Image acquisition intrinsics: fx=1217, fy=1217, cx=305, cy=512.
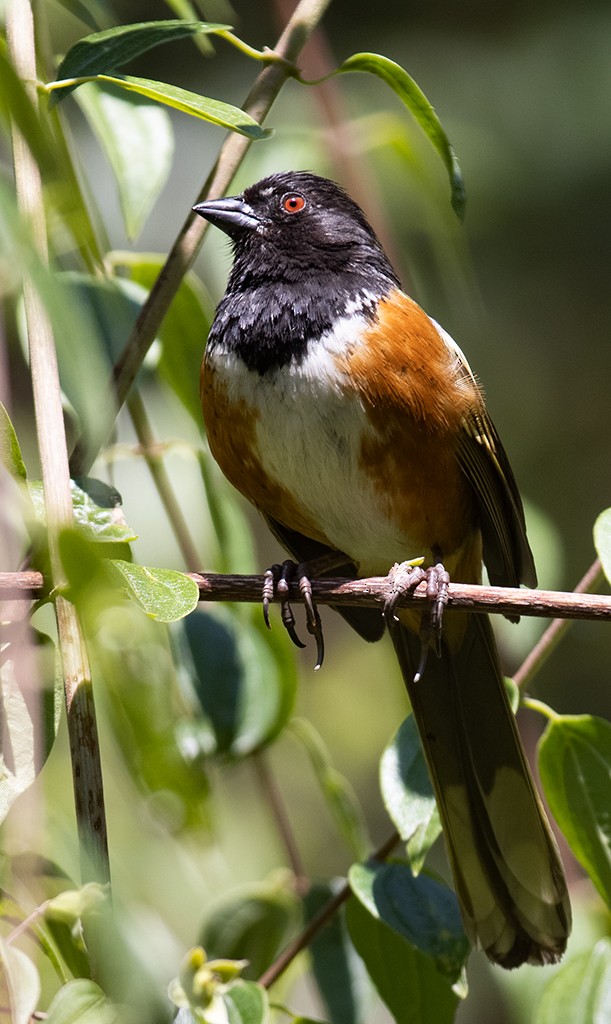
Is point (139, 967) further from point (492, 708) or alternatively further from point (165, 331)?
point (492, 708)

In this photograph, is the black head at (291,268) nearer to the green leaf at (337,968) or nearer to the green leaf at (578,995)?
the green leaf at (337,968)

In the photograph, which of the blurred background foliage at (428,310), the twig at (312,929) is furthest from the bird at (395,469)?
the twig at (312,929)

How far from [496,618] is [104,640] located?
5.63ft

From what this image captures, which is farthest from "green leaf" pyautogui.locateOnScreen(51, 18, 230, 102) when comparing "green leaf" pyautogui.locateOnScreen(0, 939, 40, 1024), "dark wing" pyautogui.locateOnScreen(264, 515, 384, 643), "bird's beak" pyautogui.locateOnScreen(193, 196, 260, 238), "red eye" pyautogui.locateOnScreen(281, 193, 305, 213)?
"dark wing" pyautogui.locateOnScreen(264, 515, 384, 643)

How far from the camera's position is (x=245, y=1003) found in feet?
5.31

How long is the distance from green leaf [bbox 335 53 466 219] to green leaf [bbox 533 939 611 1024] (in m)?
1.19

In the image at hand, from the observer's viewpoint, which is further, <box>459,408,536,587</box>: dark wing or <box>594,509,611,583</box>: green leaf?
<box>459,408,536,587</box>: dark wing

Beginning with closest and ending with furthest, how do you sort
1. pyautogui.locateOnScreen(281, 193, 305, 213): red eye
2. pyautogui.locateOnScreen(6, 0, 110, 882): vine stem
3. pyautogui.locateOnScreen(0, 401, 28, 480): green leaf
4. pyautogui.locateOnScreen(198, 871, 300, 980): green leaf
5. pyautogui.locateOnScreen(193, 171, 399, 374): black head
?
pyautogui.locateOnScreen(6, 0, 110, 882): vine stem → pyautogui.locateOnScreen(0, 401, 28, 480): green leaf → pyautogui.locateOnScreen(198, 871, 300, 980): green leaf → pyautogui.locateOnScreen(193, 171, 399, 374): black head → pyautogui.locateOnScreen(281, 193, 305, 213): red eye

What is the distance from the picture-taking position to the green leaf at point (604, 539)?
1884 mm

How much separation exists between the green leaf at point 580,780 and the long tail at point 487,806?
228 millimetres

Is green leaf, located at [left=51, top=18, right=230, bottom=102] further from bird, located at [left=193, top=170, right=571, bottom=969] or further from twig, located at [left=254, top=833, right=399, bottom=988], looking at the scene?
twig, located at [left=254, top=833, right=399, bottom=988]

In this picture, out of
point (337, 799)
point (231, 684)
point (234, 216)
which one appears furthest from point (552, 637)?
point (234, 216)

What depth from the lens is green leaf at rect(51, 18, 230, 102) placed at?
1.74 metres

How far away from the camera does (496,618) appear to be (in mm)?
2807
